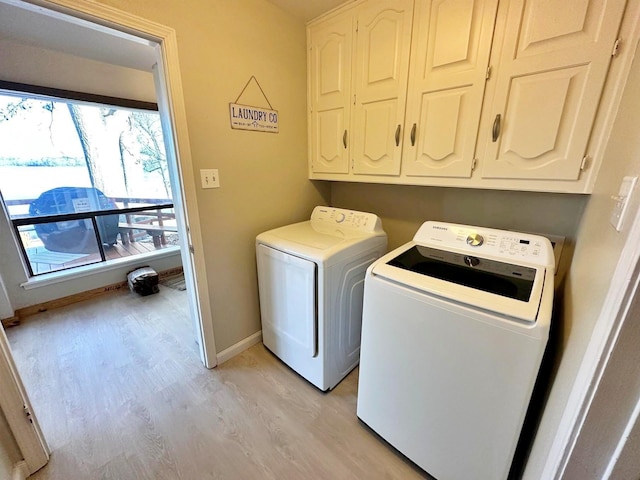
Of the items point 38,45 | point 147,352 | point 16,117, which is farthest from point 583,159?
point 16,117

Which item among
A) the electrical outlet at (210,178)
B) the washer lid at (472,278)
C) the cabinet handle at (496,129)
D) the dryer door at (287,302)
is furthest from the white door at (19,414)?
the cabinet handle at (496,129)

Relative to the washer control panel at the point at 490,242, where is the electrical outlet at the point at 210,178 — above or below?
above

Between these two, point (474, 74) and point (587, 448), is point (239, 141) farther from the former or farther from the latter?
→ point (587, 448)

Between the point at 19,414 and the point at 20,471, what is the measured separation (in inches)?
10.3

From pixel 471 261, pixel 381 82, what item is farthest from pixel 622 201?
pixel 381 82

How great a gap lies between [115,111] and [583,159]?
4082 millimetres

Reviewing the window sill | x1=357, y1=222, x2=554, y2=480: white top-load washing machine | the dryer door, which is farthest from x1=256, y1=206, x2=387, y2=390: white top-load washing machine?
the window sill

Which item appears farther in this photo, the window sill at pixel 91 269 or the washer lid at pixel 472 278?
the window sill at pixel 91 269

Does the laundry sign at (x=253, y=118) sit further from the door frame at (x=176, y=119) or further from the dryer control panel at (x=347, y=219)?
the dryer control panel at (x=347, y=219)

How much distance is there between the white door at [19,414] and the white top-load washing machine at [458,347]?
1.59m

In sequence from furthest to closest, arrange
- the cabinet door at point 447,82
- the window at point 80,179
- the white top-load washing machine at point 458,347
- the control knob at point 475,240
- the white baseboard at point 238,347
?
the window at point 80,179
the white baseboard at point 238,347
the control knob at point 475,240
the cabinet door at point 447,82
the white top-load washing machine at point 458,347

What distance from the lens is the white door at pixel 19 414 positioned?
1.12 metres

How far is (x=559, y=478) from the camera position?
1.88 ft

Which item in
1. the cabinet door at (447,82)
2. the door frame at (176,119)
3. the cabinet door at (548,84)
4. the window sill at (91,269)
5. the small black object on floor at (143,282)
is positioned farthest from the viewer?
the small black object on floor at (143,282)
